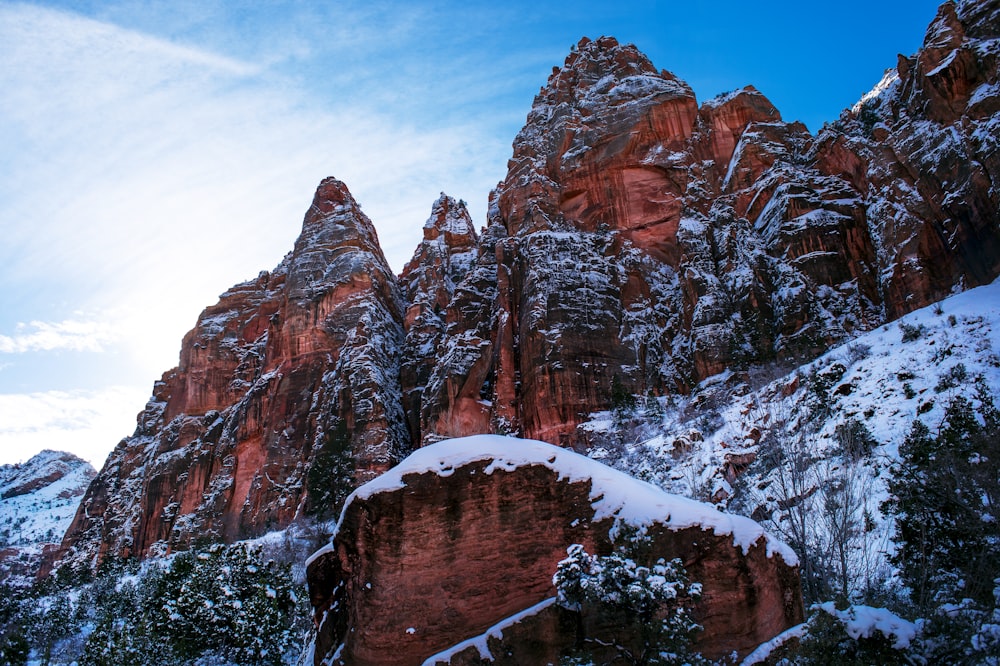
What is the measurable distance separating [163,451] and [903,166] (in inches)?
3068

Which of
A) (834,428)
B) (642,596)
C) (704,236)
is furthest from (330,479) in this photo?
(642,596)

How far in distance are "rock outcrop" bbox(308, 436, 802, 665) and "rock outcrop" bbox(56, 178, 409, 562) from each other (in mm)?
35512

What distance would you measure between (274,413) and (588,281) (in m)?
34.5

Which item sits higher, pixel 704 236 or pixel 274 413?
pixel 704 236

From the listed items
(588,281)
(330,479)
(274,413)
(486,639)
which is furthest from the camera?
(274,413)

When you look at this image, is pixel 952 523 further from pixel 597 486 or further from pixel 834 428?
pixel 834 428

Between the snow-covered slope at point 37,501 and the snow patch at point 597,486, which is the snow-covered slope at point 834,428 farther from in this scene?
the snow-covered slope at point 37,501

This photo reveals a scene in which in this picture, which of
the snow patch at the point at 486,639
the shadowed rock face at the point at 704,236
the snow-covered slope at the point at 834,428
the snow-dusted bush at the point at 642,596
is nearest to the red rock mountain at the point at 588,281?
the shadowed rock face at the point at 704,236

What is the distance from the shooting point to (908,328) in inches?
1264

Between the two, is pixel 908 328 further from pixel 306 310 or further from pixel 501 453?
pixel 306 310

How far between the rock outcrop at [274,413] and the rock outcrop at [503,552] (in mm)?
35512

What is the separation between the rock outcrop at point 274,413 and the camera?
58281 mm

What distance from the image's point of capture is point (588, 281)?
53.1m

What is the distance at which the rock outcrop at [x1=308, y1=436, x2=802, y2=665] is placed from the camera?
38.4 feet
